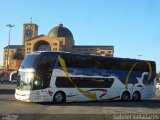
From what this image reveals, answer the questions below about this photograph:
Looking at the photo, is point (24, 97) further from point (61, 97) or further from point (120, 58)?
point (120, 58)

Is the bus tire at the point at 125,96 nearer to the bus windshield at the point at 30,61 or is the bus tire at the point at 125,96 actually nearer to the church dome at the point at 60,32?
the bus windshield at the point at 30,61

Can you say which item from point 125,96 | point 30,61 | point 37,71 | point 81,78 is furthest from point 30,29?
point 37,71

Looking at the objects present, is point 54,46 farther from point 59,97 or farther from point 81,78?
point 59,97

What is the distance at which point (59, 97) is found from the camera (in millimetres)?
26828

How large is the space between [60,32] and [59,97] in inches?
4223

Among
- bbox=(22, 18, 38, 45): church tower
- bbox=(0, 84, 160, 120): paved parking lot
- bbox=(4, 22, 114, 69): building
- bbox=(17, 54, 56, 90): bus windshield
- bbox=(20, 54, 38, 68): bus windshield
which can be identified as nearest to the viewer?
bbox=(0, 84, 160, 120): paved parking lot

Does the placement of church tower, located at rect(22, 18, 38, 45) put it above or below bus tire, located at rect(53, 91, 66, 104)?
above

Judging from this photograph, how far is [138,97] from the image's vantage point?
3322 cm

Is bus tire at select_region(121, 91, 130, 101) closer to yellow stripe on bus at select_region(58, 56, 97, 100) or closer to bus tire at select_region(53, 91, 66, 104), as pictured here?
yellow stripe on bus at select_region(58, 56, 97, 100)

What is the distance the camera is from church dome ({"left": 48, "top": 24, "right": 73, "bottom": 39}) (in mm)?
133000

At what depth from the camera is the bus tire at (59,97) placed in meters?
26.6

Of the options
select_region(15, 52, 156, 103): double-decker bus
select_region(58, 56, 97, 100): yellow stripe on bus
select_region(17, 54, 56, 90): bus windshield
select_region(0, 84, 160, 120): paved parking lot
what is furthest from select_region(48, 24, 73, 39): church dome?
select_region(0, 84, 160, 120): paved parking lot

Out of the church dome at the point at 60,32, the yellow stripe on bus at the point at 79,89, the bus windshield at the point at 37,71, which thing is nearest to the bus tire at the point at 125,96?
the yellow stripe on bus at the point at 79,89

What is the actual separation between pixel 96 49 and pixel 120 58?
10669cm
